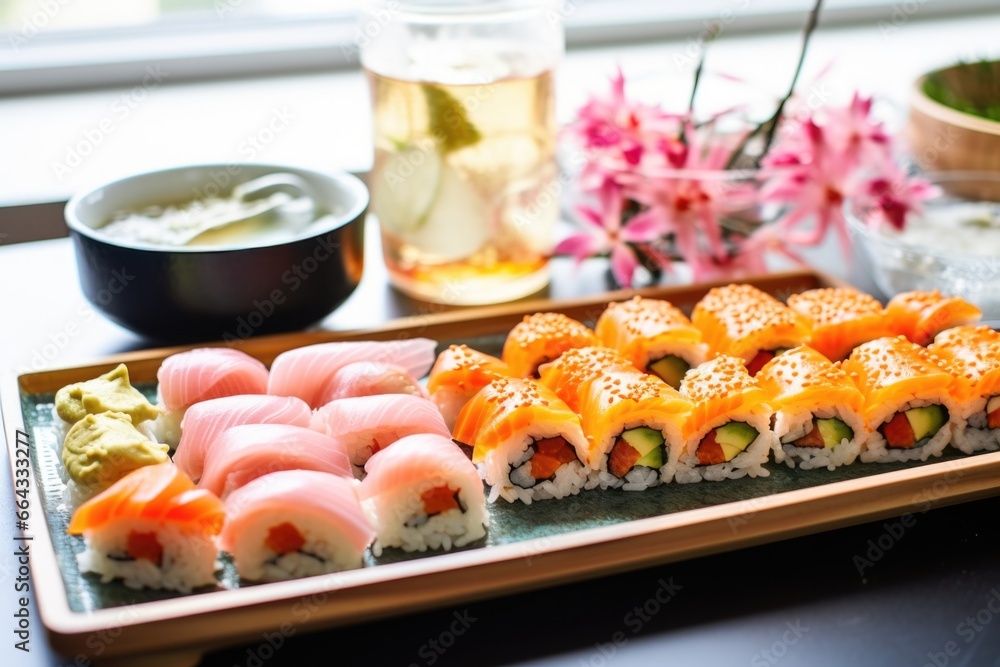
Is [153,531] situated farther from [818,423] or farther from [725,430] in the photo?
[818,423]

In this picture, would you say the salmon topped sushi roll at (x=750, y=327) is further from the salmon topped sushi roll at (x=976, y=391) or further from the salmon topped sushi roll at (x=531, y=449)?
the salmon topped sushi roll at (x=531, y=449)

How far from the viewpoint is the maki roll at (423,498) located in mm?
1229

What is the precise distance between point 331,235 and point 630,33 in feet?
6.97

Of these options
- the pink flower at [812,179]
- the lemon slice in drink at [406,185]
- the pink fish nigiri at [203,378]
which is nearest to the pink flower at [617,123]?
the pink flower at [812,179]

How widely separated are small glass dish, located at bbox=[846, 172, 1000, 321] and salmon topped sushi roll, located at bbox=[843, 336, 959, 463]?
0.38 m

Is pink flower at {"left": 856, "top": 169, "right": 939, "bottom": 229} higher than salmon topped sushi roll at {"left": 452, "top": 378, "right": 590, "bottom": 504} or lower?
higher

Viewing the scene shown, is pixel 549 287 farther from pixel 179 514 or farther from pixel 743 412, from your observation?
pixel 179 514

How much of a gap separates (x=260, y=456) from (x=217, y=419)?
127 mm

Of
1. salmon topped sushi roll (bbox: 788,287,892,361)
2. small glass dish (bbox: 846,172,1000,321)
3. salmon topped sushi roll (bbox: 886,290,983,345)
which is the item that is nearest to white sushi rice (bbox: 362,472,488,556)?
salmon topped sushi roll (bbox: 788,287,892,361)

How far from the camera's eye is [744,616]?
1.17 m

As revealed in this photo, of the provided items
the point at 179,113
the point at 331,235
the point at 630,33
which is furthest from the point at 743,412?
the point at 630,33

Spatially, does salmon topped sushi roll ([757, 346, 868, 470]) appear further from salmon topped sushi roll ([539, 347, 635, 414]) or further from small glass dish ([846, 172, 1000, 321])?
small glass dish ([846, 172, 1000, 321])

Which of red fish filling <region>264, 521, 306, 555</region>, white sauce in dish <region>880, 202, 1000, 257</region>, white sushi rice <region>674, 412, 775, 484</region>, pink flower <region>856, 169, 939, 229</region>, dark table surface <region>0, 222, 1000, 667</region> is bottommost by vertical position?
dark table surface <region>0, 222, 1000, 667</region>

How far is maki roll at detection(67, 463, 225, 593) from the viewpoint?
3.67 ft
